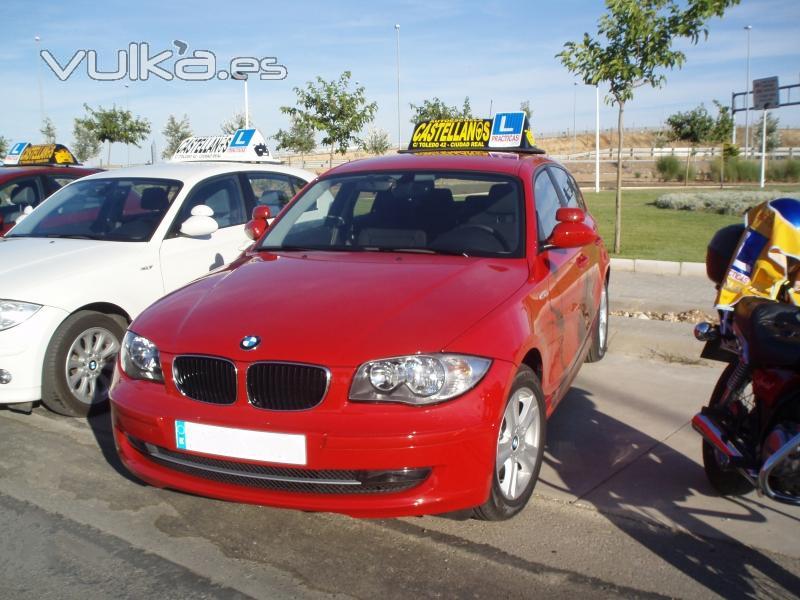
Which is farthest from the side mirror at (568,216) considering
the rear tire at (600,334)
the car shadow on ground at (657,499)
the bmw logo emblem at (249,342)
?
the bmw logo emblem at (249,342)

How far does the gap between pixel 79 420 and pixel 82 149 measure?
45.9 meters

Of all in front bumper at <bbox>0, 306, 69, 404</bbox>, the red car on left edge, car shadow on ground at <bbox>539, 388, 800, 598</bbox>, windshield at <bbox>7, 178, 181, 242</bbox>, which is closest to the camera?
car shadow on ground at <bbox>539, 388, 800, 598</bbox>

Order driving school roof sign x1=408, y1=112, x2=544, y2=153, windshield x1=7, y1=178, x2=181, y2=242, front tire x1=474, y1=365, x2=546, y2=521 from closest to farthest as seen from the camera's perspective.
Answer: front tire x1=474, y1=365, x2=546, y2=521, windshield x1=7, y1=178, x2=181, y2=242, driving school roof sign x1=408, y1=112, x2=544, y2=153

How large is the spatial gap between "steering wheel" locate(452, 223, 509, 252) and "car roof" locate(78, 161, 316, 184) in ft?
9.84

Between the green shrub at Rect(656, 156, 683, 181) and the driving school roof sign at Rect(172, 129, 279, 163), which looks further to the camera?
the green shrub at Rect(656, 156, 683, 181)

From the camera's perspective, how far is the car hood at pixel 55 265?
16.8ft

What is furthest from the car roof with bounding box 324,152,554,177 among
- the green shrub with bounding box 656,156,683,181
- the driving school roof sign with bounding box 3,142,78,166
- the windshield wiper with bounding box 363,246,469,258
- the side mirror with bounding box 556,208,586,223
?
the green shrub with bounding box 656,156,683,181

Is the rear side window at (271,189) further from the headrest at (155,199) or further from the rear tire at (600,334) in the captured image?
the rear tire at (600,334)

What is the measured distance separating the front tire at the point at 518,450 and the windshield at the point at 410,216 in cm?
88

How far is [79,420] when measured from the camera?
210 inches

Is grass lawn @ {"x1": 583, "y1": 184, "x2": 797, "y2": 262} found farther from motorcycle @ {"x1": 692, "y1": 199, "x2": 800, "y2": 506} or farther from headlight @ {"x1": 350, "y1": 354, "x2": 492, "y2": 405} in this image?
headlight @ {"x1": 350, "y1": 354, "x2": 492, "y2": 405}

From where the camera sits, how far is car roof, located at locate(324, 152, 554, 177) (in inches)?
191

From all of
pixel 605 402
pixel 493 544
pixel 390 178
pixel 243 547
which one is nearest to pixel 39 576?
pixel 243 547

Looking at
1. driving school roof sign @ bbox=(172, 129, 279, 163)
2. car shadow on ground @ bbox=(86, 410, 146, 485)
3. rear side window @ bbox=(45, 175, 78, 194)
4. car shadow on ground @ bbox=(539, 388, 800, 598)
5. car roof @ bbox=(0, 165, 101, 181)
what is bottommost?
car shadow on ground @ bbox=(539, 388, 800, 598)
